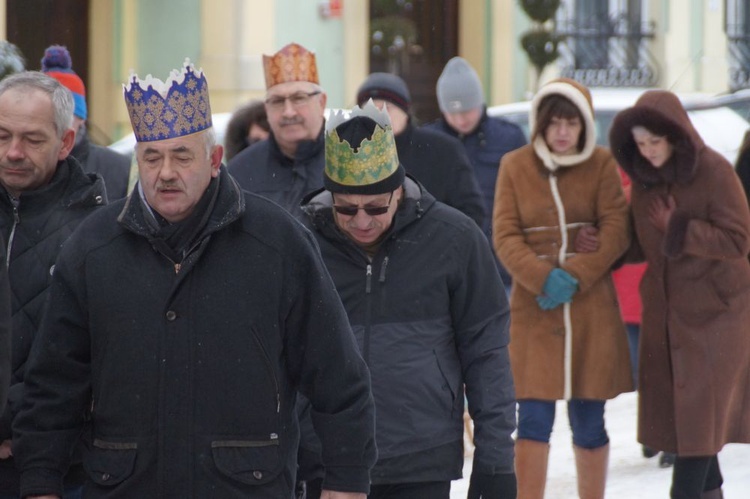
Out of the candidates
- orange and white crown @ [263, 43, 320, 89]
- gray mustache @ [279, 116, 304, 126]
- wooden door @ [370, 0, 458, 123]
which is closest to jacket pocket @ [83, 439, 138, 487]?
gray mustache @ [279, 116, 304, 126]

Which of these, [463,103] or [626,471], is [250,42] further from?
[626,471]

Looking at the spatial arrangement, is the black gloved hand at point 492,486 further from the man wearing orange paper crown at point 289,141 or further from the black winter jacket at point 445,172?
the black winter jacket at point 445,172

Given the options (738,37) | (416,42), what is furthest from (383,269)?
(738,37)

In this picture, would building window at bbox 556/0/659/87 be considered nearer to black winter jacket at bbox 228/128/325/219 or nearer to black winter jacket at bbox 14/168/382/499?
black winter jacket at bbox 228/128/325/219

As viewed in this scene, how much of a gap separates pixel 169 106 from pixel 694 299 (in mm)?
3187

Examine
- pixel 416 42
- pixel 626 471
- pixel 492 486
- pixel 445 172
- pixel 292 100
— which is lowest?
pixel 626 471

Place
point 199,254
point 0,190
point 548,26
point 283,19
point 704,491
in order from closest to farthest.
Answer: point 199,254 < point 0,190 < point 704,491 < point 283,19 < point 548,26

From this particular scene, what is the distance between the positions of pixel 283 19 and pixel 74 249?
16284 millimetres

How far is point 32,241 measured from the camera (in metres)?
4.00

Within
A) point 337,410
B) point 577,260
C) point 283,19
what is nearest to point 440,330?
point 337,410

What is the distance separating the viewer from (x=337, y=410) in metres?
3.65

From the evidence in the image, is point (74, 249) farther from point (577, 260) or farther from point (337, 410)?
point (577, 260)

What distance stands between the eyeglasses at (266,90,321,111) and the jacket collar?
8.24ft

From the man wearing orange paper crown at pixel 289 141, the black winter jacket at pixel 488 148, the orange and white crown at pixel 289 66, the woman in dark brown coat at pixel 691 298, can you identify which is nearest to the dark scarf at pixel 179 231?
the man wearing orange paper crown at pixel 289 141
